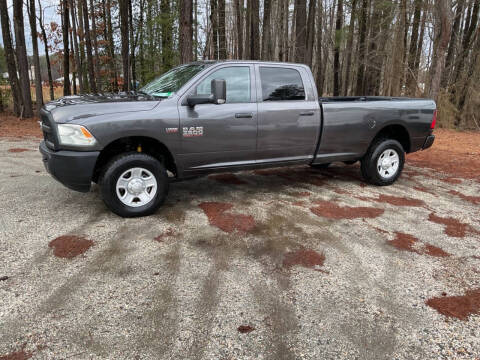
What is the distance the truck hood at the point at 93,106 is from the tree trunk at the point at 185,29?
511cm

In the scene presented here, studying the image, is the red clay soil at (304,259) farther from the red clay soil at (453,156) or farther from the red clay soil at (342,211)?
the red clay soil at (453,156)

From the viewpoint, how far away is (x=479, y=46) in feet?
47.4

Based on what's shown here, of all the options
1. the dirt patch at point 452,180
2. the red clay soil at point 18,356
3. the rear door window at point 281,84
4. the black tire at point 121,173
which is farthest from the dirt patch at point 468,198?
the red clay soil at point 18,356

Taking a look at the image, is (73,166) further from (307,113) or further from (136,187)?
(307,113)

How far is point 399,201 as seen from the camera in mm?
5453

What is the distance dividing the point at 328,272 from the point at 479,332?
46.7 inches

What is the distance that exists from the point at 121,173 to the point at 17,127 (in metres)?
10.9

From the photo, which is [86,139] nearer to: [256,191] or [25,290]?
[25,290]

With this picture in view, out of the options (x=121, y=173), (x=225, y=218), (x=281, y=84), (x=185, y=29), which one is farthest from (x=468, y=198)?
(x=185, y=29)

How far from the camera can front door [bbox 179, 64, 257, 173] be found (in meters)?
4.60

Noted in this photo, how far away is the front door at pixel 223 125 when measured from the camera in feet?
15.1

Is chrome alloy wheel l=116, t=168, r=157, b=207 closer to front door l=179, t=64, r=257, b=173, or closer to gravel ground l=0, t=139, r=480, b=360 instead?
gravel ground l=0, t=139, r=480, b=360

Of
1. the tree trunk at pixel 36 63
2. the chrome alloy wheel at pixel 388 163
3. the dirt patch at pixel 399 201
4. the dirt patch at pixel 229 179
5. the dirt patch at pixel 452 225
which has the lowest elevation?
the dirt patch at pixel 452 225

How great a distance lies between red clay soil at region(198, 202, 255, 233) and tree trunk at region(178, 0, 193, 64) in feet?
18.2
